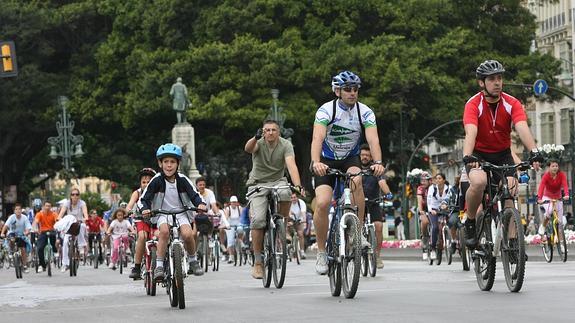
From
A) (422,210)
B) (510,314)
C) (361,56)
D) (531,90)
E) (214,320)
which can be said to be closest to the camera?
(510,314)

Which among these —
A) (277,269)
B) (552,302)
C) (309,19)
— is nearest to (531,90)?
(309,19)

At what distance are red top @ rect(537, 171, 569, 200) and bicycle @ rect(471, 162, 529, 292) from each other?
37.2 feet

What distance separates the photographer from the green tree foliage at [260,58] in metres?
53.1

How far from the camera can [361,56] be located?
5231 cm

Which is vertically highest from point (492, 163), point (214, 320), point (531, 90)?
point (531, 90)

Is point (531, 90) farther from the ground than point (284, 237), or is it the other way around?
point (531, 90)

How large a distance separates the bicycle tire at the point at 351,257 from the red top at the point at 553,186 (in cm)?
1179

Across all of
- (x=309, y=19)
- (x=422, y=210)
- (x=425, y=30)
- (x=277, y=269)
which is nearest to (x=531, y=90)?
(x=425, y=30)

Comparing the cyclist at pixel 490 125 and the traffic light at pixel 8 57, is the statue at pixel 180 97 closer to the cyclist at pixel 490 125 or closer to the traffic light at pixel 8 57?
the traffic light at pixel 8 57

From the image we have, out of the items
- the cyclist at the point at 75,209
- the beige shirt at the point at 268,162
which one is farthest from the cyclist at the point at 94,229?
the beige shirt at the point at 268,162

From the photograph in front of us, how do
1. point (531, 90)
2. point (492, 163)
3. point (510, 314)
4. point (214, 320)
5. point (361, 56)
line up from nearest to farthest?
point (510, 314) < point (214, 320) < point (492, 163) < point (361, 56) < point (531, 90)

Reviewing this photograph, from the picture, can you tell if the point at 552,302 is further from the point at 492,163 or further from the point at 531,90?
the point at 531,90

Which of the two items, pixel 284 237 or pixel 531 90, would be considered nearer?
pixel 284 237

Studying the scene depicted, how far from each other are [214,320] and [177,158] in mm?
2885
